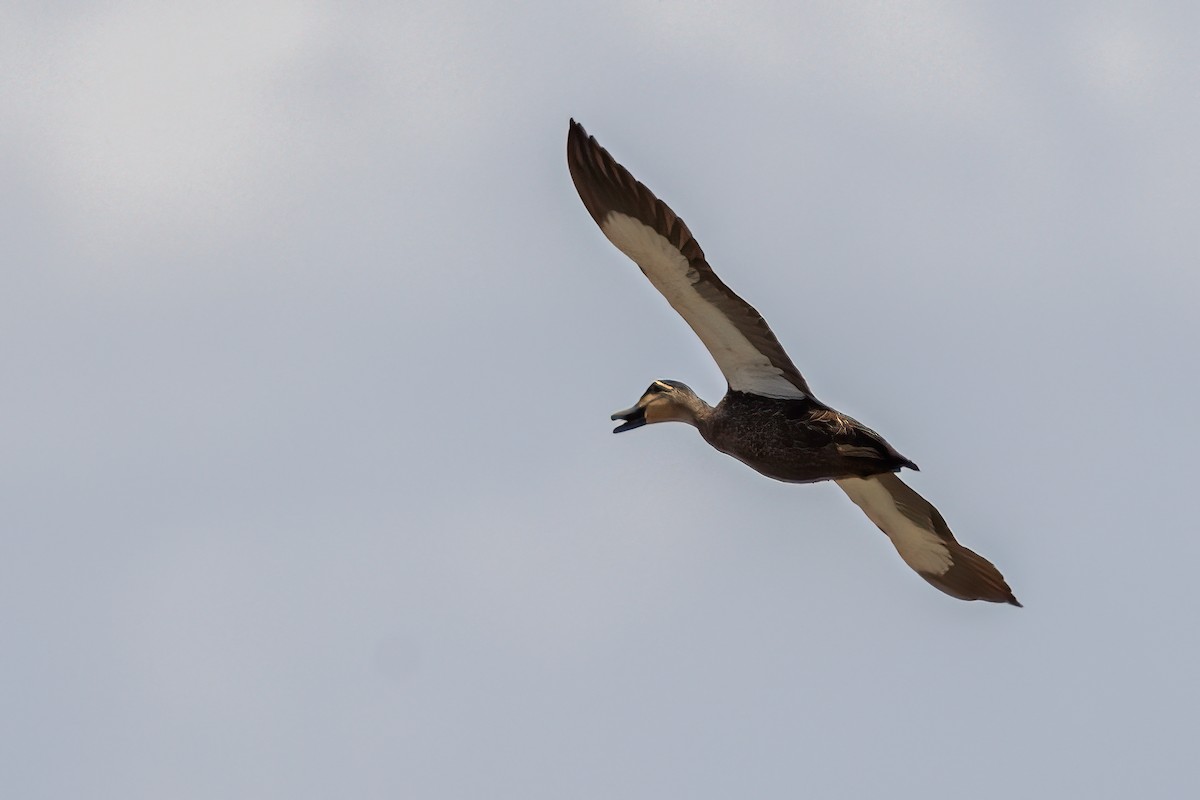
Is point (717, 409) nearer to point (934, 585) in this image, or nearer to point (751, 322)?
point (751, 322)

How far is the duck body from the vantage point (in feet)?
57.1

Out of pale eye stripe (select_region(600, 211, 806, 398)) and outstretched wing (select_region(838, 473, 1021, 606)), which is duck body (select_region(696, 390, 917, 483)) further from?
outstretched wing (select_region(838, 473, 1021, 606))

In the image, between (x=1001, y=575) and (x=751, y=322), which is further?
(x=1001, y=575)

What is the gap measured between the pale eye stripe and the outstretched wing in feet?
6.79

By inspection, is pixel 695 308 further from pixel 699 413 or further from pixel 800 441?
pixel 800 441

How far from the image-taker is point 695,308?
17641 millimetres

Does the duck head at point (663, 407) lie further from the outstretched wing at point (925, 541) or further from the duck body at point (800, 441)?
the outstretched wing at point (925, 541)

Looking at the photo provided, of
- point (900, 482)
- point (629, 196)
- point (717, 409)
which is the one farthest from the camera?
point (900, 482)

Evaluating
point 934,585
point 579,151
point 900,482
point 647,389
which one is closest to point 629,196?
point 579,151

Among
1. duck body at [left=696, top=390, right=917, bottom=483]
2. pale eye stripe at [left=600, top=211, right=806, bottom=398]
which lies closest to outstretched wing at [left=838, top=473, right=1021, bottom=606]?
duck body at [left=696, top=390, right=917, bottom=483]

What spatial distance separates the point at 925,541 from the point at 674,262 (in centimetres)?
488

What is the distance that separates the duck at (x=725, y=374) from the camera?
17.1 m

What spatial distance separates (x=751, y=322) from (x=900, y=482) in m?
3.07

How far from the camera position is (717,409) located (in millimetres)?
18219
